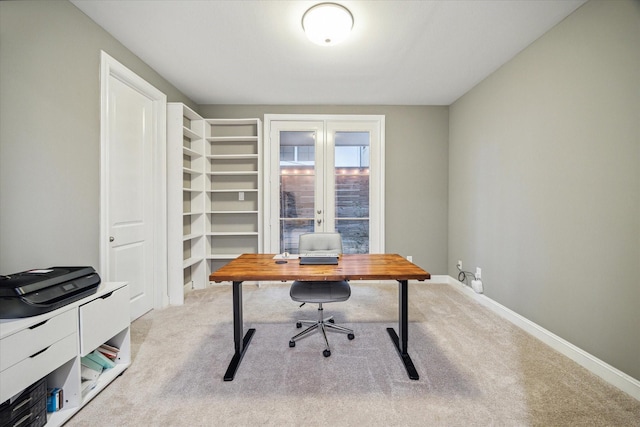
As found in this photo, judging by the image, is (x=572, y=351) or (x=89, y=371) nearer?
Result: (x=89, y=371)

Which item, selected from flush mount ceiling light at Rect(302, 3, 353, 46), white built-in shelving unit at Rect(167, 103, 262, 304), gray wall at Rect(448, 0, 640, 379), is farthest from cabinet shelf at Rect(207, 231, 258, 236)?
gray wall at Rect(448, 0, 640, 379)

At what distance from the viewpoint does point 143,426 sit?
4.71ft

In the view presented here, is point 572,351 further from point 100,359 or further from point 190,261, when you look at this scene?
point 190,261

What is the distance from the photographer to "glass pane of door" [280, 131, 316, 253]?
402 centimetres

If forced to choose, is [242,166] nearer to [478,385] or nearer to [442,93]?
[442,93]

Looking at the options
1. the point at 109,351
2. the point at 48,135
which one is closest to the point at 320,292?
the point at 109,351

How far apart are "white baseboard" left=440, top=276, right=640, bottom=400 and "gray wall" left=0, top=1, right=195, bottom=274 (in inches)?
146

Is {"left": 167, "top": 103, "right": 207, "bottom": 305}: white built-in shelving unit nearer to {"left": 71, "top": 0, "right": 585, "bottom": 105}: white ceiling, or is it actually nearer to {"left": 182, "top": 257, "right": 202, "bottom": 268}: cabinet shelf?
{"left": 182, "top": 257, "right": 202, "bottom": 268}: cabinet shelf

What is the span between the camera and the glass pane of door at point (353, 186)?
4043mm

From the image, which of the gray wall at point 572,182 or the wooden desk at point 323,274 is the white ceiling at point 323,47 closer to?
the gray wall at point 572,182

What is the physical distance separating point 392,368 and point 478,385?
0.53 metres

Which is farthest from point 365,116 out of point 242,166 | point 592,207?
point 592,207

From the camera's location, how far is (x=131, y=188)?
2662mm

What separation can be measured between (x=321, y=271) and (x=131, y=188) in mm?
2117
